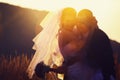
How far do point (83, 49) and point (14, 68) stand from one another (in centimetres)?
50

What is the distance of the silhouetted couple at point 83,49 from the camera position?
7.49ft

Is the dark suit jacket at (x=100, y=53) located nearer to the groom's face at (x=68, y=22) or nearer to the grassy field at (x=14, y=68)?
the groom's face at (x=68, y=22)

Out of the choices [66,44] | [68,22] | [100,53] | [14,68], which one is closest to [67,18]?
[68,22]

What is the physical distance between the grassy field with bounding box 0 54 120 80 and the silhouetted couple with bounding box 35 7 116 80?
8.4 inches

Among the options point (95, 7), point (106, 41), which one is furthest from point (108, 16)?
point (106, 41)

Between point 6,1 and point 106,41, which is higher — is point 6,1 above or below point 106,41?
above

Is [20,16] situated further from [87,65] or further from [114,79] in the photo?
[114,79]

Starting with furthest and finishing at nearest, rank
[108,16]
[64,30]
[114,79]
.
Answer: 1. [108,16]
2. [64,30]
3. [114,79]

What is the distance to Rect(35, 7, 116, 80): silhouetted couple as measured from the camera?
228 centimetres

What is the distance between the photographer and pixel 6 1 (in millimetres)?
2621

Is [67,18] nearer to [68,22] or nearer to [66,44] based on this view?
[68,22]

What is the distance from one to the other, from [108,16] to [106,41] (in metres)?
0.45

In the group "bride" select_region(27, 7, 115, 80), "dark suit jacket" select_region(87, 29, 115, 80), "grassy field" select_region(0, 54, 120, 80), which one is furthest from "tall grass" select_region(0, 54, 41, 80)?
"dark suit jacket" select_region(87, 29, 115, 80)

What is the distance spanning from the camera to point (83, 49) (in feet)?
7.69
